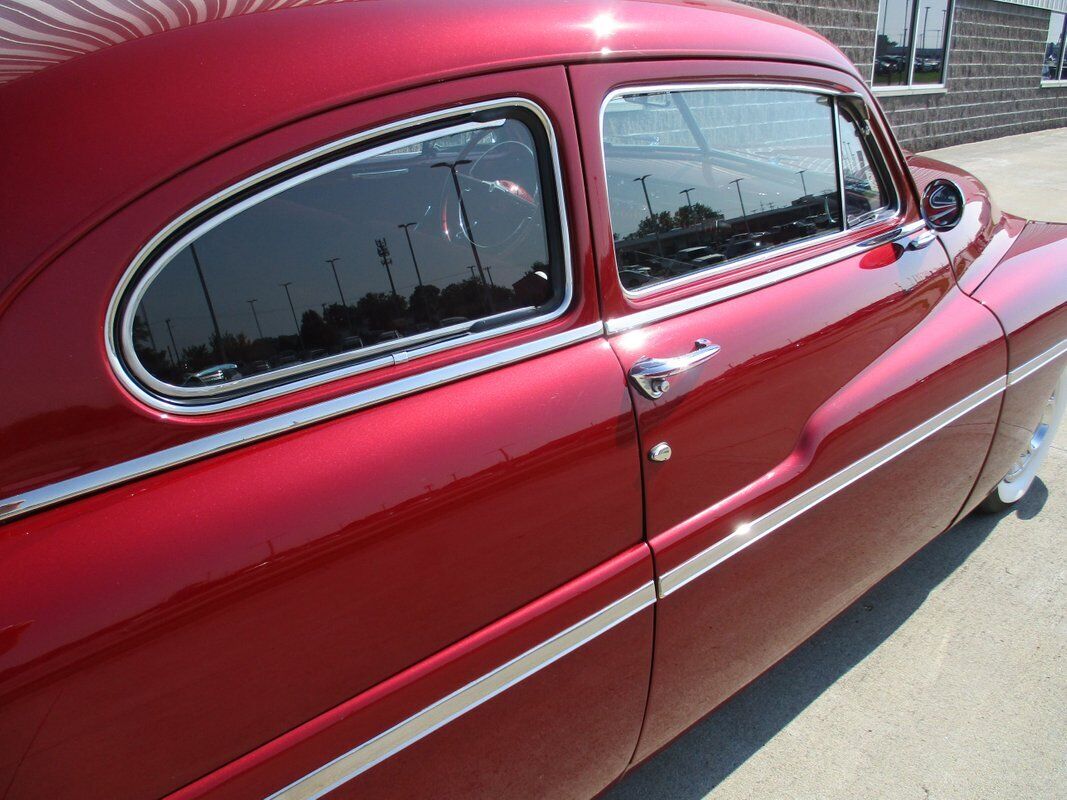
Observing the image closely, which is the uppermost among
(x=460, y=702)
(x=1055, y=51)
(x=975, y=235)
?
(x=975, y=235)

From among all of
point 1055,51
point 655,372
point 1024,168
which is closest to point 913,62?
point 1024,168

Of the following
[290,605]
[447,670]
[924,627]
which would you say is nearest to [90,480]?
[290,605]

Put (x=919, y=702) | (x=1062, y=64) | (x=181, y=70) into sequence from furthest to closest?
(x=1062, y=64) → (x=919, y=702) → (x=181, y=70)

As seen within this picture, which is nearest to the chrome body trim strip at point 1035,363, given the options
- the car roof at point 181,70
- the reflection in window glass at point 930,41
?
the car roof at point 181,70

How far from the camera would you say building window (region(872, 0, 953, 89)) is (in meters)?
11.4

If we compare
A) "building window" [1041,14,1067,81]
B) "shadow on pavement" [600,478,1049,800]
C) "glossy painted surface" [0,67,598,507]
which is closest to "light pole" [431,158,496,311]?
"glossy painted surface" [0,67,598,507]

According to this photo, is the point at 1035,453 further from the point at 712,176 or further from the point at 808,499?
the point at 712,176

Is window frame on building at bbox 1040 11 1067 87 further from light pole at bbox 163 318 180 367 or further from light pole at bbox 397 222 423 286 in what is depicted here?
light pole at bbox 163 318 180 367

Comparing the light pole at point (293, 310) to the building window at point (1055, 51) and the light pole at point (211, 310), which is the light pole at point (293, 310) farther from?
the building window at point (1055, 51)

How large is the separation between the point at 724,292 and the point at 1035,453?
2.30 meters

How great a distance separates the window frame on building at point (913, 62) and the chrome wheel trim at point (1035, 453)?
8.90 metres

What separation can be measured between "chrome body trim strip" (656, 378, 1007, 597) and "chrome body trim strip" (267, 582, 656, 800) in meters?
0.10

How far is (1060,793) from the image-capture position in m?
2.14

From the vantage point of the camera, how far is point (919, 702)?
246 centimetres
